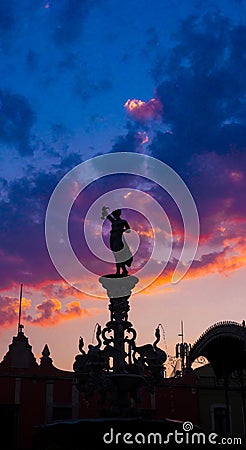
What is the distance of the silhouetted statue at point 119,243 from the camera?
16.6 m

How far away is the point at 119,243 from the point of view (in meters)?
16.7

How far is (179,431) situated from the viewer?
11.1 m

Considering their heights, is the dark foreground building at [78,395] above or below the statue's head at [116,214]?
below

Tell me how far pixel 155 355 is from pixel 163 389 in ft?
34.5

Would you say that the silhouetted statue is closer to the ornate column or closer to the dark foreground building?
the ornate column

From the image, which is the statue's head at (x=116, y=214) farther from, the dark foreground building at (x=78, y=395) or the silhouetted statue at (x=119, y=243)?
the dark foreground building at (x=78, y=395)

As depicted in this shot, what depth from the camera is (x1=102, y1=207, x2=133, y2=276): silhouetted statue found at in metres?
16.6
